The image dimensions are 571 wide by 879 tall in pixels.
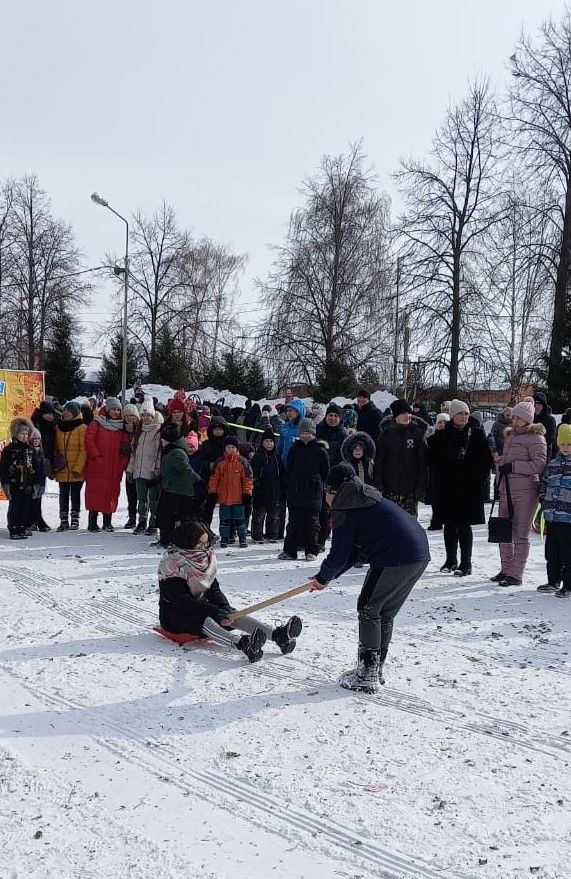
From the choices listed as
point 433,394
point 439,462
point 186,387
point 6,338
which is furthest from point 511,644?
point 6,338

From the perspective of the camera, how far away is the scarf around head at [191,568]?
6148 millimetres

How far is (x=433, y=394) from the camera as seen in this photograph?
28234 mm

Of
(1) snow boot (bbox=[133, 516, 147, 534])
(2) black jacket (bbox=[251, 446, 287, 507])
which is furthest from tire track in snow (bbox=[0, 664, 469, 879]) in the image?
(1) snow boot (bbox=[133, 516, 147, 534])

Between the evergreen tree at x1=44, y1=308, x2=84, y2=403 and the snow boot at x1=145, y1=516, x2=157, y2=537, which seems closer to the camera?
the snow boot at x1=145, y1=516, x2=157, y2=537

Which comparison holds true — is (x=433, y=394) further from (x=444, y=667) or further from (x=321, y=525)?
(x=444, y=667)

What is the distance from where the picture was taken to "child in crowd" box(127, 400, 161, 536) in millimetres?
10922

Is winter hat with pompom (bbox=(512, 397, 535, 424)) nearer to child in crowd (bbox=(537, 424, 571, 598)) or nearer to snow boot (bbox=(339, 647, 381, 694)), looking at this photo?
child in crowd (bbox=(537, 424, 571, 598))

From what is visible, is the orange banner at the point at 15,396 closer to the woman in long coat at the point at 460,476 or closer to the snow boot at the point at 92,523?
the snow boot at the point at 92,523

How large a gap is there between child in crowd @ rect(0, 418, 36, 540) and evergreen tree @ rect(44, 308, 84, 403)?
2962cm

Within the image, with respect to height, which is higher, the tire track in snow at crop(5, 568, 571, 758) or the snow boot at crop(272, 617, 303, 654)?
the snow boot at crop(272, 617, 303, 654)

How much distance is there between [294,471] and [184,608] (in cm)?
372

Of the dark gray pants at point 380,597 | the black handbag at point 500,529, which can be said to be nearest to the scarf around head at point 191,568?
the dark gray pants at point 380,597

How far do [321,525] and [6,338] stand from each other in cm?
3520

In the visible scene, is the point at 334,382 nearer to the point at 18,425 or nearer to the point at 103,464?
the point at 103,464
